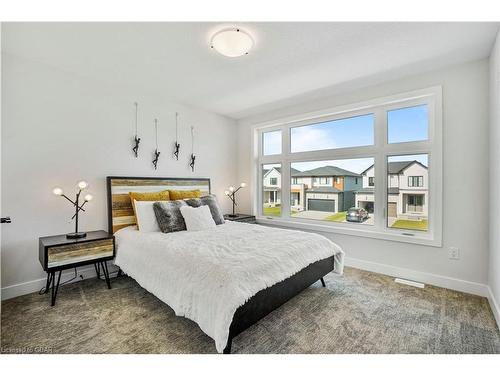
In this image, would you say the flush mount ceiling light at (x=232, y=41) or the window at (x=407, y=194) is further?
the window at (x=407, y=194)

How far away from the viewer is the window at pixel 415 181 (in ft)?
9.44

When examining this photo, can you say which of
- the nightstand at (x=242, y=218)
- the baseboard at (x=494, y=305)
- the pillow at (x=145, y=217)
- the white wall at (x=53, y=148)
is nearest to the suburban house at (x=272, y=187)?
the nightstand at (x=242, y=218)

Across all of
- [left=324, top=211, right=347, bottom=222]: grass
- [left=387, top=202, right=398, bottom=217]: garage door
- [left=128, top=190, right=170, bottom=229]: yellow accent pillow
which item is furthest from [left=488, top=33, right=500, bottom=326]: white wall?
[left=128, top=190, right=170, bottom=229]: yellow accent pillow

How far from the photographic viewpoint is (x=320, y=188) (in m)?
3.82

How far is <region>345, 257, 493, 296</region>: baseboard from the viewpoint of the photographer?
8.07ft

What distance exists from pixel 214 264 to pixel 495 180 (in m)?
2.61

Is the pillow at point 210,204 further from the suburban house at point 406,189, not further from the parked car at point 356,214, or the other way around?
the suburban house at point 406,189

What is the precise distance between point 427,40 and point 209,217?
295 centimetres

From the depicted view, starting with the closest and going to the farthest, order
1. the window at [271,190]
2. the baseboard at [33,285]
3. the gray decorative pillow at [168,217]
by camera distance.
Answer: the baseboard at [33,285] → the gray decorative pillow at [168,217] → the window at [271,190]

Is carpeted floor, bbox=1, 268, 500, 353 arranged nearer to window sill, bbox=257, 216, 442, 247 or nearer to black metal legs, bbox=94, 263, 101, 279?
black metal legs, bbox=94, 263, 101, 279

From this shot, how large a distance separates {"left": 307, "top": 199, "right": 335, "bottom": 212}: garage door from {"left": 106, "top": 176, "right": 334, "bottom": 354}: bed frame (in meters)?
1.25

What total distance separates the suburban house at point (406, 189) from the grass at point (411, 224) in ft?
0.18

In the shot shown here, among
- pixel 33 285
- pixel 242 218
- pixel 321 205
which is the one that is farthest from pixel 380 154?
pixel 33 285
